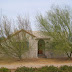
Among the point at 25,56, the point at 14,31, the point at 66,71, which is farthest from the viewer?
the point at 25,56

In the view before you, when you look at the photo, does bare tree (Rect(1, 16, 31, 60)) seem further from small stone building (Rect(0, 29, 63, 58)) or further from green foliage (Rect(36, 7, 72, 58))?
green foliage (Rect(36, 7, 72, 58))

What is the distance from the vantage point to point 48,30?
14547mm

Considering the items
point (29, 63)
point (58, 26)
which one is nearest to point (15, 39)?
point (29, 63)

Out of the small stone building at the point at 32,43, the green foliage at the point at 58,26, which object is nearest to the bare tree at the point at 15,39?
the small stone building at the point at 32,43

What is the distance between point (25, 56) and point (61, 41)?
536cm

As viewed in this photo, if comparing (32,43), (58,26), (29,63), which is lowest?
(29,63)

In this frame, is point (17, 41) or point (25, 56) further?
point (25, 56)

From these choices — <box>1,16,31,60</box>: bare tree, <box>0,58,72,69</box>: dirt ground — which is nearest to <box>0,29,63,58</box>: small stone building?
<box>1,16,31,60</box>: bare tree

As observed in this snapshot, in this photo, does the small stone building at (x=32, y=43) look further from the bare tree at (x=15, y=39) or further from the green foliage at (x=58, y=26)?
the green foliage at (x=58, y=26)

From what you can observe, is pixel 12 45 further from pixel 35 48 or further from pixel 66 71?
pixel 66 71

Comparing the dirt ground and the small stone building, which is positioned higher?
the small stone building

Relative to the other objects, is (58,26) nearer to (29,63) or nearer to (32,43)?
(32,43)

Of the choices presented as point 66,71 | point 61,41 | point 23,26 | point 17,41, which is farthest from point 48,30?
point 66,71

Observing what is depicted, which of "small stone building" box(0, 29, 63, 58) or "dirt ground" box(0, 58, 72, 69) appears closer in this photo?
"dirt ground" box(0, 58, 72, 69)
